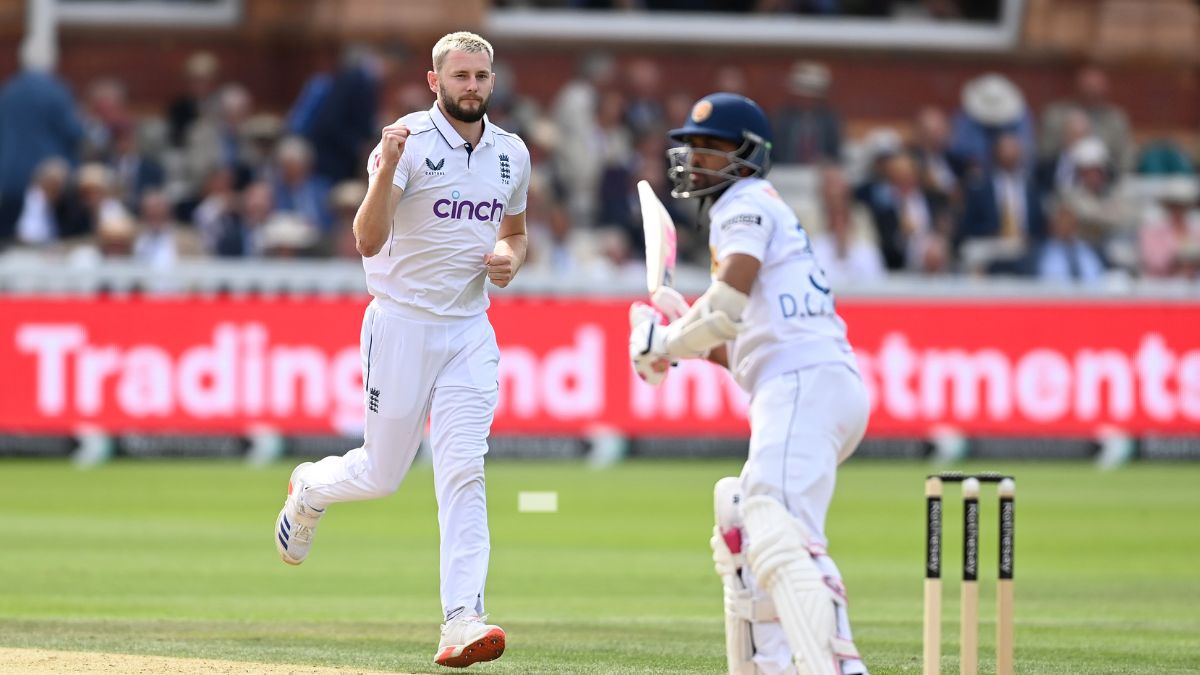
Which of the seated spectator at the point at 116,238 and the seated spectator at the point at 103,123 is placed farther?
the seated spectator at the point at 103,123

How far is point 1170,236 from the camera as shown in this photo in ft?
72.6

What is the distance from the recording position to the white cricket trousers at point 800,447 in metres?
7.48

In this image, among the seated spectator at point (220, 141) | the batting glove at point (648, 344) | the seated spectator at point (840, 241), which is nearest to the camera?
the batting glove at point (648, 344)

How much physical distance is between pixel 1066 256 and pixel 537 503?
7392 mm

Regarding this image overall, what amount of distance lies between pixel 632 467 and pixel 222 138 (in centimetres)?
623

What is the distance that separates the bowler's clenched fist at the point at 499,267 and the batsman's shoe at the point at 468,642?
138 cm

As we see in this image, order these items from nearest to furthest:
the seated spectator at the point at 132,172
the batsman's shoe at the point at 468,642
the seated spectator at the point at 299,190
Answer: the batsman's shoe at the point at 468,642 → the seated spectator at the point at 299,190 → the seated spectator at the point at 132,172

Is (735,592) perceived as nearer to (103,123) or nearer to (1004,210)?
(1004,210)

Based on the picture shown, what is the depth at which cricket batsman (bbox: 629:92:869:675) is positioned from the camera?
7289mm

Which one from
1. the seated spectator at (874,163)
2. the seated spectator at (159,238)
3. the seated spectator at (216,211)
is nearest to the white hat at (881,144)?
A: the seated spectator at (874,163)

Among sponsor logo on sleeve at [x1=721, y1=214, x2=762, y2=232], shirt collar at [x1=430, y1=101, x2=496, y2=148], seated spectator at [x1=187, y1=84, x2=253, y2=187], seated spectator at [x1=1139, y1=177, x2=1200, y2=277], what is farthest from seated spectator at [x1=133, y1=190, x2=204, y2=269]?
sponsor logo on sleeve at [x1=721, y1=214, x2=762, y2=232]

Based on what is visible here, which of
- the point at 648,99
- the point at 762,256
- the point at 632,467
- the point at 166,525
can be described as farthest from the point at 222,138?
the point at 762,256

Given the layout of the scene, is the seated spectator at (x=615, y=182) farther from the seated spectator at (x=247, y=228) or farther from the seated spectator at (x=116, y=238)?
the seated spectator at (x=116, y=238)

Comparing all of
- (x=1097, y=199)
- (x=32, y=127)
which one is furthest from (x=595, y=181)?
(x=32, y=127)
